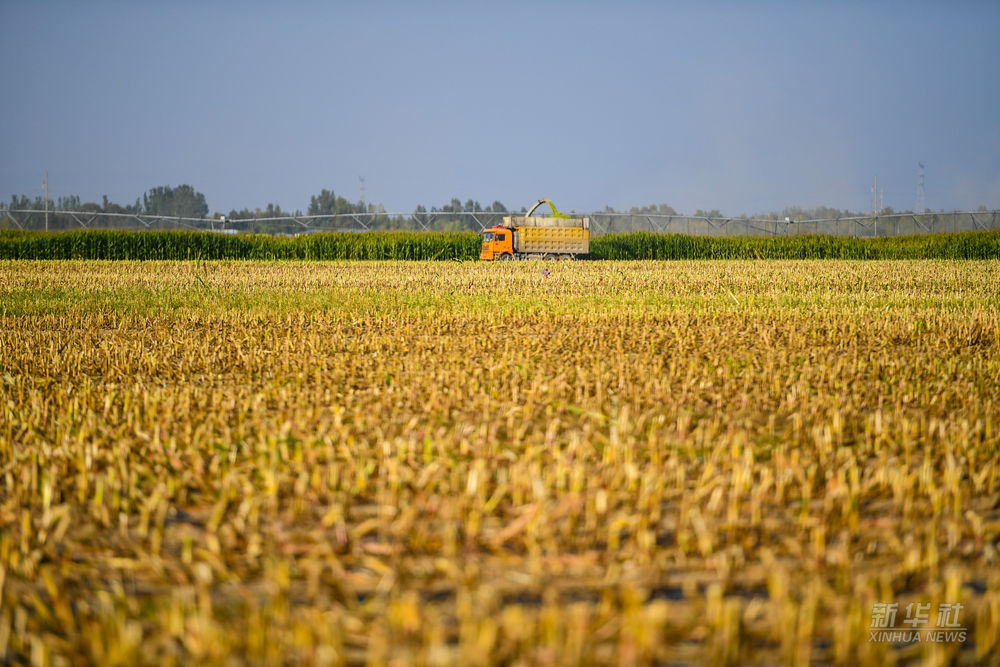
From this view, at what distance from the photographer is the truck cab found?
28.8 metres

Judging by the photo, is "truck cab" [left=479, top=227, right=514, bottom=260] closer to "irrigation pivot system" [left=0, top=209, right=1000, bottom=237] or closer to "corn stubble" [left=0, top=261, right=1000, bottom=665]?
"irrigation pivot system" [left=0, top=209, right=1000, bottom=237]

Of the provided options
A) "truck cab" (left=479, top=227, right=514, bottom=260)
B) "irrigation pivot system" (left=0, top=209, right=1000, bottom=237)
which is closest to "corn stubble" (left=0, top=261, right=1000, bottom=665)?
"truck cab" (left=479, top=227, right=514, bottom=260)

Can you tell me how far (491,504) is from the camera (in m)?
2.73

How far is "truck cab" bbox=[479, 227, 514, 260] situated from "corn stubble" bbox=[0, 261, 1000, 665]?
72.8ft

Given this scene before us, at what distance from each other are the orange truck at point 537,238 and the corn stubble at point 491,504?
882 inches

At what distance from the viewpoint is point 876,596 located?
2.12 m

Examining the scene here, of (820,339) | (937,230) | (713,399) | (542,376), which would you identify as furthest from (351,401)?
(937,230)

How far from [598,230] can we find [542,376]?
38418 millimetres

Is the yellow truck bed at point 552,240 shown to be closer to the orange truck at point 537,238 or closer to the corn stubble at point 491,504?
Answer: the orange truck at point 537,238

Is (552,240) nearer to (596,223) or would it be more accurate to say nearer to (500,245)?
(500,245)

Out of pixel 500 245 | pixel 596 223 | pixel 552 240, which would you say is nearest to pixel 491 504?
pixel 500 245

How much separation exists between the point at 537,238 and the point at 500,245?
1489mm

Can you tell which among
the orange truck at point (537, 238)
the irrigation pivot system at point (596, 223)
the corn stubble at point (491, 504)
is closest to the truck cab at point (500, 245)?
the orange truck at point (537, 238)

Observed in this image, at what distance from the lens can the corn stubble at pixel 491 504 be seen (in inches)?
72.9
